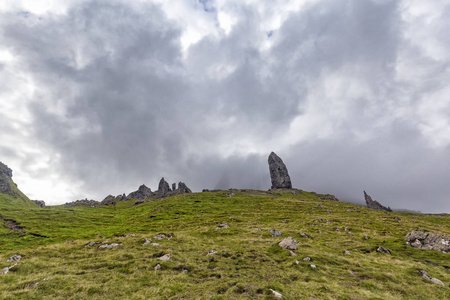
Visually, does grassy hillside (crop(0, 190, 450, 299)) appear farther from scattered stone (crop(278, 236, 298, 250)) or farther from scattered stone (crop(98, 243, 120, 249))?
scattered stone (crop(98, 243, 120, 249))

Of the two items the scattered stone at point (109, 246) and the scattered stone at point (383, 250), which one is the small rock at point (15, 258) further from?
the scattered stone at point (383, 250)

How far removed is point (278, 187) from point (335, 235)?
155 m

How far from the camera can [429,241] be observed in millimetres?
35969

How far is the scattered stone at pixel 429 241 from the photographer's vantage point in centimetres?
3331

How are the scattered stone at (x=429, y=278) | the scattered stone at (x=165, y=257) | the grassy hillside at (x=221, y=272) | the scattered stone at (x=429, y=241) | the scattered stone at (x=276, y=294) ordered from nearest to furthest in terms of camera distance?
the scattered stone at (x=276, y=294)
the grassy hillside at (x=221, y=272)
the scattered stone at (x=429, y=278)
the scattered stone at (x=165, y=257)
the scattered stone at (x=429, y=241)

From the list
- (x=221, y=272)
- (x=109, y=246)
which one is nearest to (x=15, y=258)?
(x=109, y=246)

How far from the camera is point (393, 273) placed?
24.0 meters

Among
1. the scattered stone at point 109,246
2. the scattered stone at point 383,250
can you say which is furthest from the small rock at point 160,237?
the scattered stone at point 383,250

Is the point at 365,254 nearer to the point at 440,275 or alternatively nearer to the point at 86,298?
the point at 440,275

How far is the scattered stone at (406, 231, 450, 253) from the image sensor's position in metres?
33.3

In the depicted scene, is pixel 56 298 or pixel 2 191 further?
pixel 2 191

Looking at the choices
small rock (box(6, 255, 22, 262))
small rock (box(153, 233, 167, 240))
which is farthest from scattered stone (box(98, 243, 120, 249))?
small rock (box(6, 255, 22, 262))

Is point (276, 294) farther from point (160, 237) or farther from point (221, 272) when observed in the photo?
point (160, 237)

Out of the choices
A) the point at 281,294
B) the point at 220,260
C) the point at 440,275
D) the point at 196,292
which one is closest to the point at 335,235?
the point at 440,275
